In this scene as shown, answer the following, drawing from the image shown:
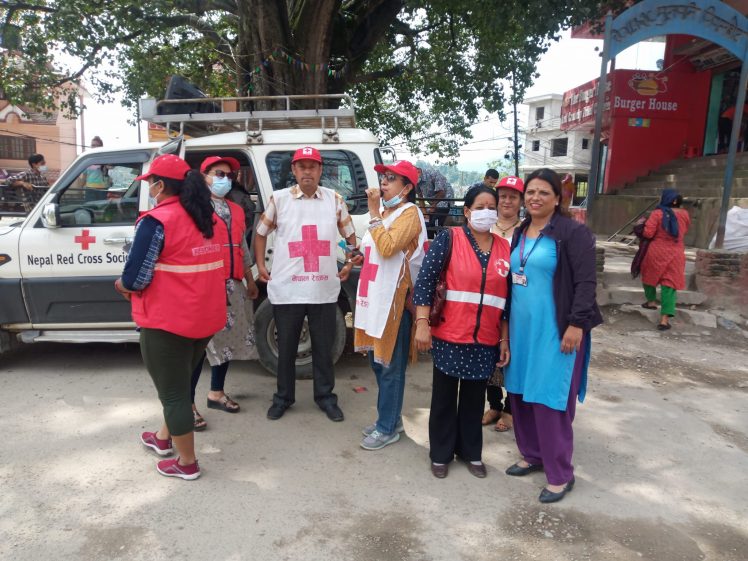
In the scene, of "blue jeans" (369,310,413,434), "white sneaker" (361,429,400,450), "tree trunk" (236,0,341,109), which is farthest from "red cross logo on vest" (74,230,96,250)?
"tree trunk" (236,0,341,109)

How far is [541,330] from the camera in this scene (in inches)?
108

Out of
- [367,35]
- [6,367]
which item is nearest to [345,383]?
[6,367]

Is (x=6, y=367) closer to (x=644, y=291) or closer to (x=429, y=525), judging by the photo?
(x=429, y=525)

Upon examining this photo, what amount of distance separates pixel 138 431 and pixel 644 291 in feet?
19.4

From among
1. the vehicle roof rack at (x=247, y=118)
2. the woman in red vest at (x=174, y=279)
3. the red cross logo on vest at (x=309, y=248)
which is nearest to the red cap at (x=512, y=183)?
the red cross logo on vest at (x=309, y=248)

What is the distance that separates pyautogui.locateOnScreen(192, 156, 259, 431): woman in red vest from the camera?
11.5 ft

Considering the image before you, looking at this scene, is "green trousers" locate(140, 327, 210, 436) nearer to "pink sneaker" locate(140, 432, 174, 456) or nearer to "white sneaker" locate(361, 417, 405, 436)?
"pink sneaker" locate(140, 432, 174, 456)

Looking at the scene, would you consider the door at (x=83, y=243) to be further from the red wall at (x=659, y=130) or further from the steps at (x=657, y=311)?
the red wall at (x=659, y=130)

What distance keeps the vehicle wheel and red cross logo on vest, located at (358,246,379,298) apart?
1011 mm

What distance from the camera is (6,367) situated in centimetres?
457

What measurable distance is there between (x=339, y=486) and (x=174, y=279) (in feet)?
4.62

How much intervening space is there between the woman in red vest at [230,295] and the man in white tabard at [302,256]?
153mm

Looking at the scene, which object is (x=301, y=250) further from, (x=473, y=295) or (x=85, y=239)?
(x=85, y=239)


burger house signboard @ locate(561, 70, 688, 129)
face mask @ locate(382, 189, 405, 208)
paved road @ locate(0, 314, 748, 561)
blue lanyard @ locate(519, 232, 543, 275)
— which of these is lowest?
paved road @ locate(0, 314, 748, 561)
